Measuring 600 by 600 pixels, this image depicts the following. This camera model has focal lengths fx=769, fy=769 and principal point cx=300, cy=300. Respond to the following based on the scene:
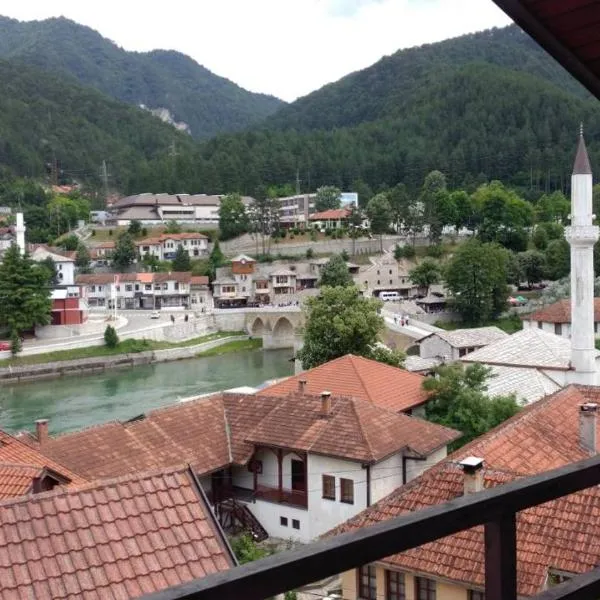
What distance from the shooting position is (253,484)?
12.8 m

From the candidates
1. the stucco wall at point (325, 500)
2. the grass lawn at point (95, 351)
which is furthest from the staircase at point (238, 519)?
the grass lawn at point (95, 351)

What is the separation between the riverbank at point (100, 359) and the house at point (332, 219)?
23879 mm

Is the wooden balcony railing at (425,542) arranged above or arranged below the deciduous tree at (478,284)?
above

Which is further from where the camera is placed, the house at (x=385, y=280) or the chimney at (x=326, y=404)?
the house at (x=385, y=280)

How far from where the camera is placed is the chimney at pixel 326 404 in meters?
12.7

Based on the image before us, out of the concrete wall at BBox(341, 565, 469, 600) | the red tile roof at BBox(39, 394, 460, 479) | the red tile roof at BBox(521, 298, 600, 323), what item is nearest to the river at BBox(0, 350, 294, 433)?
the red tile roof at BBox(39, 394, 460, 479)

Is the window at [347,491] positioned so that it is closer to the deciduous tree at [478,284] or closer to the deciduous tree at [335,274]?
the deciduous tree at [478,284]

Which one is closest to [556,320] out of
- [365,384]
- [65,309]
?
[365,384]

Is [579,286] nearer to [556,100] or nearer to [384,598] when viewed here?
[384,598]

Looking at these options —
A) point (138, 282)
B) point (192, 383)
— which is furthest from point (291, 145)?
point (192, 383)

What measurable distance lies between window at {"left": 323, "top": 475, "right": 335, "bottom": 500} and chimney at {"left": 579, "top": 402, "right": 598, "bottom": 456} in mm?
3704

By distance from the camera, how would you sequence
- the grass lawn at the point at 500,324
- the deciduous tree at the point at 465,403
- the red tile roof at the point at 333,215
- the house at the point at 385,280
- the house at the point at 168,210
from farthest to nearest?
the house at the point at 168,210 < the red tile roof at the point at 333,215 < the house at the point at 385,280 < the grass lawn at the point at 500,324 < the deciduous tree at the point at 465,403

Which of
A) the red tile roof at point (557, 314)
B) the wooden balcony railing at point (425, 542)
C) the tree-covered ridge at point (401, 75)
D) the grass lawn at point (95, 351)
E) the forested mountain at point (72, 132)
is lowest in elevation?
the grass lawn at point (95, 351)

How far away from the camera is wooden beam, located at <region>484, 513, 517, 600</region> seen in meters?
1.17
